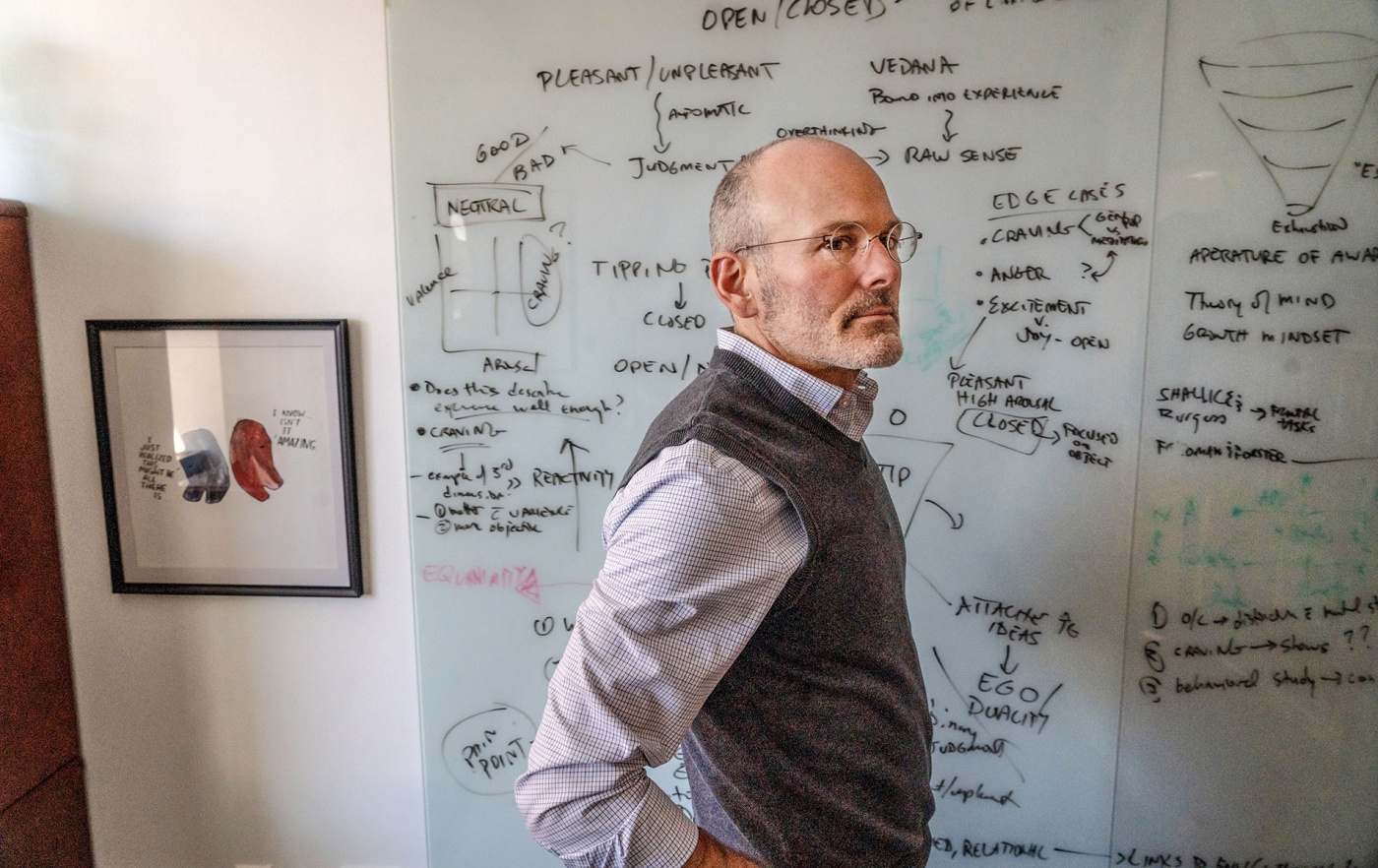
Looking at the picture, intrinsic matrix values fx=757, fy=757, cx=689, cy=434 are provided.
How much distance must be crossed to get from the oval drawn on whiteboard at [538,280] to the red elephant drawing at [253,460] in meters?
0.65

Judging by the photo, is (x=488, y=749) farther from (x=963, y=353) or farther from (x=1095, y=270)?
(x=1095, y=270)

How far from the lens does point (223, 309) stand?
162 centimetres

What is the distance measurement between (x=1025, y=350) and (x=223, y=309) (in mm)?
1653

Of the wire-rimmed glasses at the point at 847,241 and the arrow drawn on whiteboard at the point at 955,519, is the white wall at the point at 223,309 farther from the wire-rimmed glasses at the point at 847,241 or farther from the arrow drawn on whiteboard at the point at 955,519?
the arrow drawn on whiteboard at the point at 955,519

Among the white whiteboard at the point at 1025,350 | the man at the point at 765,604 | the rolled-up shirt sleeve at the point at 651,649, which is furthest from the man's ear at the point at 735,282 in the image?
the white whiteboard at the point at 1025,350

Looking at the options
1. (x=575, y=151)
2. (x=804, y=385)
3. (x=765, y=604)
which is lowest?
(x=765, y=604)

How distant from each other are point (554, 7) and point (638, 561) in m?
1.17

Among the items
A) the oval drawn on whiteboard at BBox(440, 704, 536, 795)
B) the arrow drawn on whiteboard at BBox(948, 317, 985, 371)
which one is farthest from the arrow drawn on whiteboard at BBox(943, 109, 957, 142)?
the oval drawn on whiteboard at BBox(440, 704, 536, 795)

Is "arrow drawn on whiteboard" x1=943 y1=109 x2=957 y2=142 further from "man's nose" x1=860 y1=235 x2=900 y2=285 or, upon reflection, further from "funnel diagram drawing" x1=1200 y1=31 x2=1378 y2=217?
"man's nose" x1=860 y1=235 x2=900 y2=285

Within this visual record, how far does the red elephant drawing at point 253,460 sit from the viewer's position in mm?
1630

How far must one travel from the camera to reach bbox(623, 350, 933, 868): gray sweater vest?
3.01 feet

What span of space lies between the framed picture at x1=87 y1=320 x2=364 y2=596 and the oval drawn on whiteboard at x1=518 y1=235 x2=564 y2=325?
0.39 meters

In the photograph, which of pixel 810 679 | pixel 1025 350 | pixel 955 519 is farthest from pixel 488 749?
pixel 1025 350

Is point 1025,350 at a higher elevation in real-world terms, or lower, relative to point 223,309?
lower
